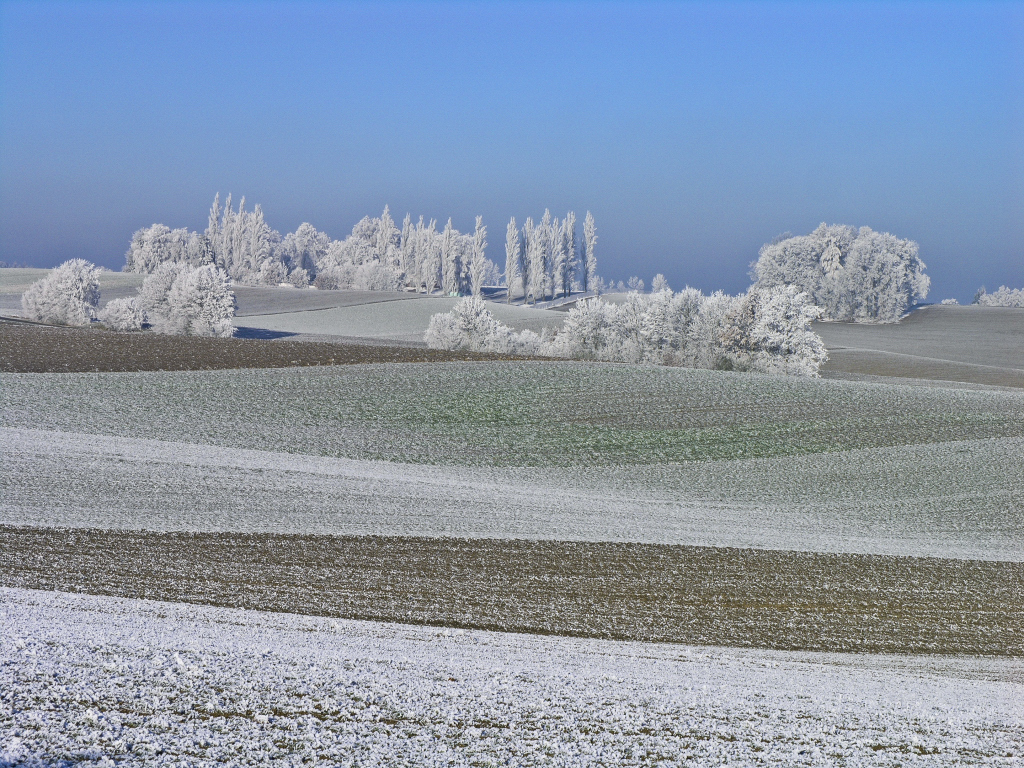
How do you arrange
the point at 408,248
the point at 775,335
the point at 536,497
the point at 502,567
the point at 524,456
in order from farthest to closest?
the point at 408,248
the point at 775,335
the point at 524,456
the point at 536,497
the point at 502,567

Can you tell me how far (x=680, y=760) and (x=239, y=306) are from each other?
93.9 m

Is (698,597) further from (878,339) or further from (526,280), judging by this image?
(526,280)

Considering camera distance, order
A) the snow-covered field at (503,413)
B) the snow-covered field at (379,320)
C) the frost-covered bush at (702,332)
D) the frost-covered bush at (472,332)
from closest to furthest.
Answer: the snow-covered field at (503,413) < the frost-covered bush at (702,332) < the frost-covered bush at (472,332) < the snow-covered field at (379,320)

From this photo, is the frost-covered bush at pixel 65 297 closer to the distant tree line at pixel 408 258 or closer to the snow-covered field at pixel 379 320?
the snow-covered field at pixel 379 320

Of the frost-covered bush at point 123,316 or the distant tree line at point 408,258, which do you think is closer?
the frost-covered bush at point 123,316

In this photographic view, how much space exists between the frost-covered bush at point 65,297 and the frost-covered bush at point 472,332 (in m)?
28.4

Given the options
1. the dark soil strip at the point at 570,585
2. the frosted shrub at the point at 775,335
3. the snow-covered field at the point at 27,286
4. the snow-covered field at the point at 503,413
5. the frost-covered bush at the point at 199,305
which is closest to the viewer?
the dark soil strip at the point at 570,585

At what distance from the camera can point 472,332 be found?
6359 cm

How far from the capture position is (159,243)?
445 feet

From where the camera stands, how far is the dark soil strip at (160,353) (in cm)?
3500

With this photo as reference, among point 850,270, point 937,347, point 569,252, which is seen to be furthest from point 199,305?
point 569,252

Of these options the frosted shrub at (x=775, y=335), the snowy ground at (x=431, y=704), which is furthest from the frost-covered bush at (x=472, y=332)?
the snowy ground at (x=431, y=704)

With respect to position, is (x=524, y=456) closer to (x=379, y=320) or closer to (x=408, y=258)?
(x=379, y=320)

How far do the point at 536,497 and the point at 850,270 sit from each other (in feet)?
268
